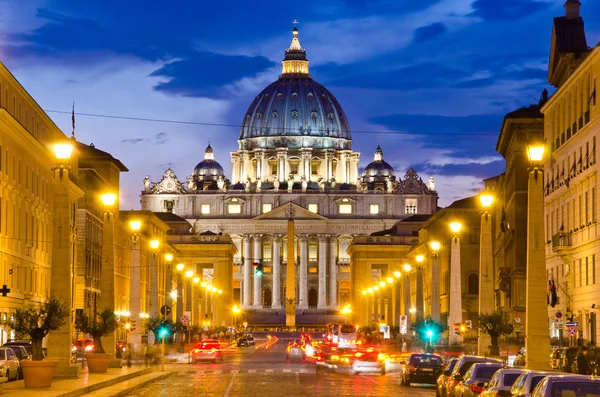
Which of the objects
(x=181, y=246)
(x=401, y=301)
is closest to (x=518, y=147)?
(x=401, y=301)

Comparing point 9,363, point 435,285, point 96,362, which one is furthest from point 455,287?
point 9,363

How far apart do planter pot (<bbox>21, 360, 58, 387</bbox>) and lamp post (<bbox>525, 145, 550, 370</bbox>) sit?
12285mm

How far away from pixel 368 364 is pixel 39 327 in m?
19.5

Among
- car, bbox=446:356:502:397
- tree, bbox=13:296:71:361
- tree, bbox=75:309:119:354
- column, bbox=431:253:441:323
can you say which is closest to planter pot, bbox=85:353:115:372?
tree, bbox=75:309:119:354

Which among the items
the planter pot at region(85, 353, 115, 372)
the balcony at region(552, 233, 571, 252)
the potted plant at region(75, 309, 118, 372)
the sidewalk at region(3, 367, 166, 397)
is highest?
the balcony at region(552, 233, 571, 252)

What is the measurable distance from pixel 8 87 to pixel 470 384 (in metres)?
39.4

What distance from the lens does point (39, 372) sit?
37.4 m

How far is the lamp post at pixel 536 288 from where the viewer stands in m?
36.0

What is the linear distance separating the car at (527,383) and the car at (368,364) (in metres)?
33.1

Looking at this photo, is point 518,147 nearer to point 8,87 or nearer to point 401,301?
point 8,87

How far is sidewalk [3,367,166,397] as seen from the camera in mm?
34969

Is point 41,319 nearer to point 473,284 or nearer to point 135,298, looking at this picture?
point 135,298

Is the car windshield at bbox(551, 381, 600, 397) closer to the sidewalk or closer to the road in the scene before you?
the sidewalk

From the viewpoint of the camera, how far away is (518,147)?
83.0 metres
